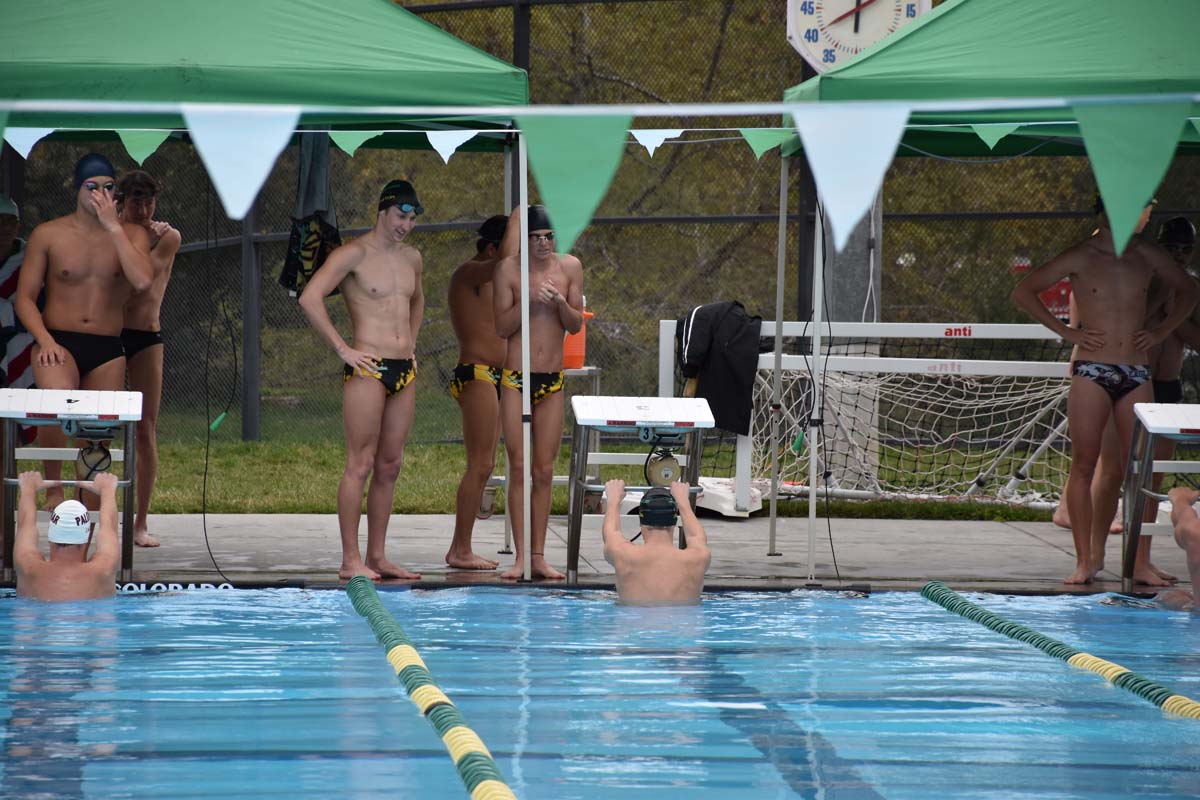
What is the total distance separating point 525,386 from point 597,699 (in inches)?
91.8

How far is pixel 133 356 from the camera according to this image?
852 centimetres

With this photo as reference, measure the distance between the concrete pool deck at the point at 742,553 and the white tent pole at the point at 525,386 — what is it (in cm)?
23

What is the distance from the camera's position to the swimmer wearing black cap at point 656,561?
7.07 meters

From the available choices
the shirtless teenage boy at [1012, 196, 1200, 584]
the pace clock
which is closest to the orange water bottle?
the shirtless teenage boy at [1012, 196, 1200, 584]

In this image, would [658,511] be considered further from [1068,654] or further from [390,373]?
[1068,654]

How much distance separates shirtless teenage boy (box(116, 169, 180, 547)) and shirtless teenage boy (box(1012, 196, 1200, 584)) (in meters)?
4.81

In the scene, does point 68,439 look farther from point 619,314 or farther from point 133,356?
point 619,314

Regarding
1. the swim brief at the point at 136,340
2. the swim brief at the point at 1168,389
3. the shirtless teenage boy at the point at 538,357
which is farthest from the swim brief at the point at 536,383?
the swim brief at the point at 1168,389

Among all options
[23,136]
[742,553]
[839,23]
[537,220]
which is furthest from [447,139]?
[839,23]

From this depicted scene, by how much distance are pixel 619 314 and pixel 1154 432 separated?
7593mm

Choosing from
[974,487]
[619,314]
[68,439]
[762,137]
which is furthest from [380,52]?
[619,314]

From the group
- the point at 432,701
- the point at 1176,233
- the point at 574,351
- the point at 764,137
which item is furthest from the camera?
the point at 574,351

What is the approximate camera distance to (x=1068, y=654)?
247 inches

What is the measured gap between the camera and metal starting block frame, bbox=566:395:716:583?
24.3 ft
